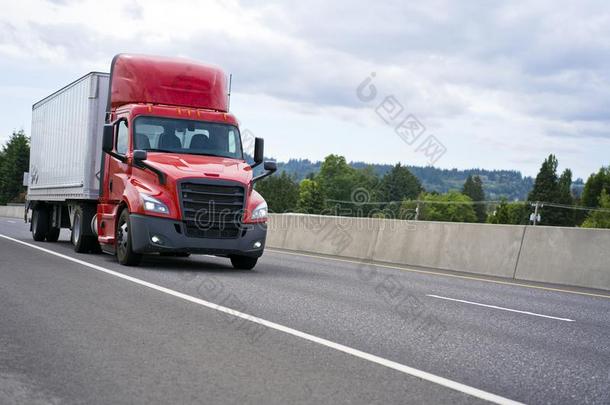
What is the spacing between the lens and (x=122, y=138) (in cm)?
1539

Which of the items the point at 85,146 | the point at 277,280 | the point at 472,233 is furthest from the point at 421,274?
the point at 85,146

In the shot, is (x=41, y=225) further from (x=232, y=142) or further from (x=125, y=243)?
(x=232, y=142)

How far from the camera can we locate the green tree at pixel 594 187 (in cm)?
16188

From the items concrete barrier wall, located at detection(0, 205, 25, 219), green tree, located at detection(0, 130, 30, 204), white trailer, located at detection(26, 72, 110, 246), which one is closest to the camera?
white trailer, located at detection(26, 72, 110, 246)

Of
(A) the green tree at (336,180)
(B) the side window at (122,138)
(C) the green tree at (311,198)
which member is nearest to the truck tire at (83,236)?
(B) the side window at (122,138)

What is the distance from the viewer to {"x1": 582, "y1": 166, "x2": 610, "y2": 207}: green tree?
162 m

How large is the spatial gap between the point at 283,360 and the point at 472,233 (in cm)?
1227

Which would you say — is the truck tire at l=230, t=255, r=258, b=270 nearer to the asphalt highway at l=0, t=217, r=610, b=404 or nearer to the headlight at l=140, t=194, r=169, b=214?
the asphalt highway at l=0, t=217, r=610, b=404

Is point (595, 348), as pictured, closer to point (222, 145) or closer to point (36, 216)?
point (222, 145)

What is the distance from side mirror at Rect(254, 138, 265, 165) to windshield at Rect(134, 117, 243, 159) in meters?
0.27

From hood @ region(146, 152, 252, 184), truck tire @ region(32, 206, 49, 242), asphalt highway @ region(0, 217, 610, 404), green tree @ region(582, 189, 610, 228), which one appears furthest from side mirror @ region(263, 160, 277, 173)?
green tree @ region(582, 189, 610, 228)

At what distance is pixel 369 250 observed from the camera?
2170cm

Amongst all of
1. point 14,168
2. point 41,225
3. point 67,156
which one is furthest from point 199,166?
point 14,168

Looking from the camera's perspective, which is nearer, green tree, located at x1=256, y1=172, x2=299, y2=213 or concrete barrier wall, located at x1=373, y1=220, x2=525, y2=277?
concrete barrier wall, located at x1=373, y1=220, x2=525, y2=277
